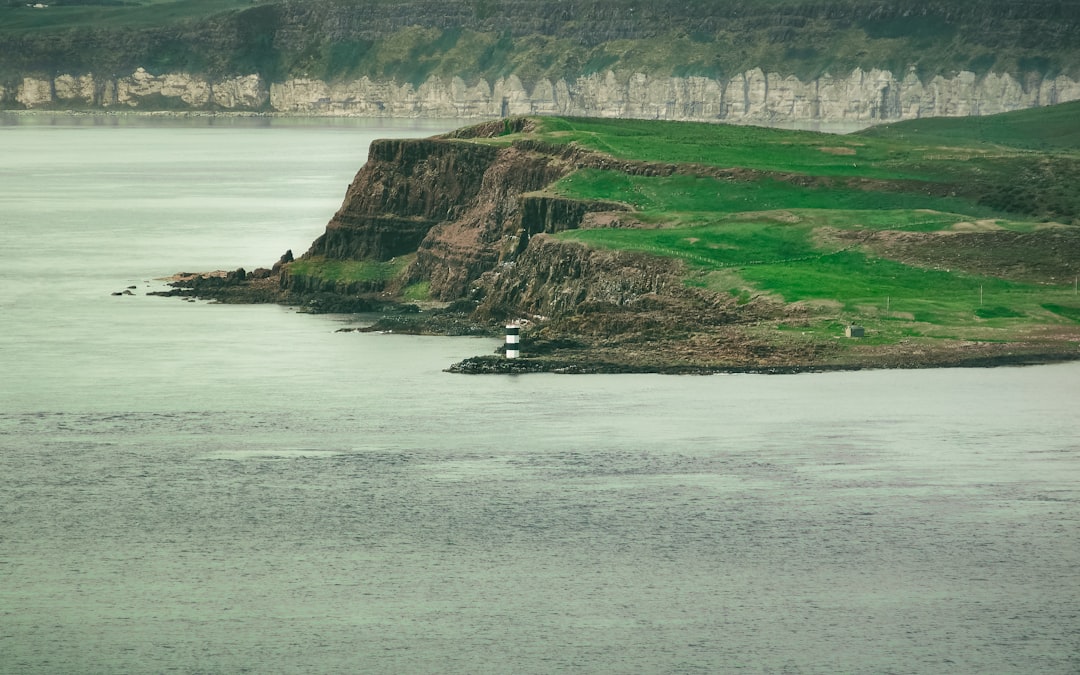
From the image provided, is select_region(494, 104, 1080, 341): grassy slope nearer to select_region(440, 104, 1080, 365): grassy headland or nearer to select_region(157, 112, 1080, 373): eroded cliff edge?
select_region(440, 104, 1080, 365): grassy headland

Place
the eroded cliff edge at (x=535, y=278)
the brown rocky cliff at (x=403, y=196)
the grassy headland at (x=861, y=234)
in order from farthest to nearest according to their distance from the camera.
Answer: the brown rocky cliff at (x=403, y=196), the grassy headland at (x=861, y=234), the eroded cliff edge at (x=535, y=278)

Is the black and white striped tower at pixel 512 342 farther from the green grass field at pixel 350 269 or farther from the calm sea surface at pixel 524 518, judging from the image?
the green grass field at pixel 350 269

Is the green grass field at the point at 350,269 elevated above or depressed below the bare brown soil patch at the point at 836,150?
below

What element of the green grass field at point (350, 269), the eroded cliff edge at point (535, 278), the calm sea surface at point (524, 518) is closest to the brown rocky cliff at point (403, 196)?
the eroded cliff edge at point (535, 278)

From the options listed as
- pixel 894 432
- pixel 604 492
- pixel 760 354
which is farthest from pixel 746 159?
pixel 604 492

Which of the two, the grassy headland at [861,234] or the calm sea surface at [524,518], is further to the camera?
the grassy headland at [861,234]

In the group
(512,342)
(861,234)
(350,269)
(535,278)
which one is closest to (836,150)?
(861,234)

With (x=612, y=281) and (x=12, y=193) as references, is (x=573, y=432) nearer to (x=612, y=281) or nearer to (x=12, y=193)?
(x=612, y=281)
